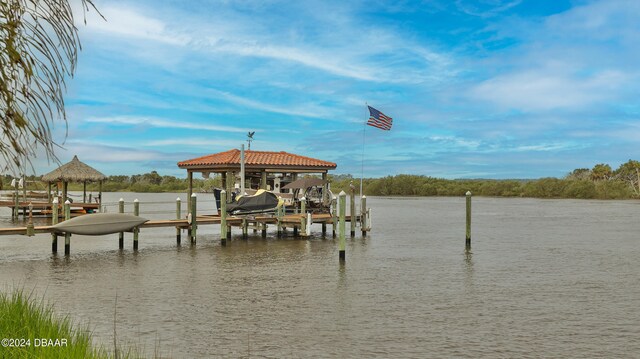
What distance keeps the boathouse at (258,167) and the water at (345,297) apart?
4830 millimetres

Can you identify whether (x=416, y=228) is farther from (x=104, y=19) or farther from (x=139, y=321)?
(x=104, y=19)

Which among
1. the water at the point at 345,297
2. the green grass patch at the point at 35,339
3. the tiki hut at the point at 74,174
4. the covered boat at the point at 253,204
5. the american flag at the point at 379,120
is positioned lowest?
the water at the point at 345,297

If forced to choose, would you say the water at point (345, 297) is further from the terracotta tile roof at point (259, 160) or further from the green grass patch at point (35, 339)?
the terracotta tile roof at point (259, 160)

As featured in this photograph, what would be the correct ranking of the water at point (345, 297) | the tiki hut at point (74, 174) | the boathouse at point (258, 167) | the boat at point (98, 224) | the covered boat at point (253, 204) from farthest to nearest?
the tiki hut at point (74, 174), the boathouse at point (258, 167), the covered boat at point (253, 204), the boat at point (98, 224), the water at point (345, 297)

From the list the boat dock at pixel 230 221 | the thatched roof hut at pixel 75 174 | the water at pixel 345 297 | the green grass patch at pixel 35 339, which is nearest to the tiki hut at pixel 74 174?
the thatched roof hut at pixel 75 174

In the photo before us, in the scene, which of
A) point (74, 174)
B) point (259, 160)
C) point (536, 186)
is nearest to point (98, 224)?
point (259, 160)

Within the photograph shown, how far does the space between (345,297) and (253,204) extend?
1435cm

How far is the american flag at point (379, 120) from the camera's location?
30.5 meters

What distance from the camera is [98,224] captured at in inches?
908

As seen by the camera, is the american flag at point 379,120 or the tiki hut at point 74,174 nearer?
the american flag at point 379,120

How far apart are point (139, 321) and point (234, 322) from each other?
2017 mm

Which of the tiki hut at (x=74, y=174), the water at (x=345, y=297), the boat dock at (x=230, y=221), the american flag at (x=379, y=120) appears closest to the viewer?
the water at (x=345, y=297)

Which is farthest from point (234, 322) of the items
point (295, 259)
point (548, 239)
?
point (548, 239)

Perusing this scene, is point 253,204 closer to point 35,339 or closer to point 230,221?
point 230,221
